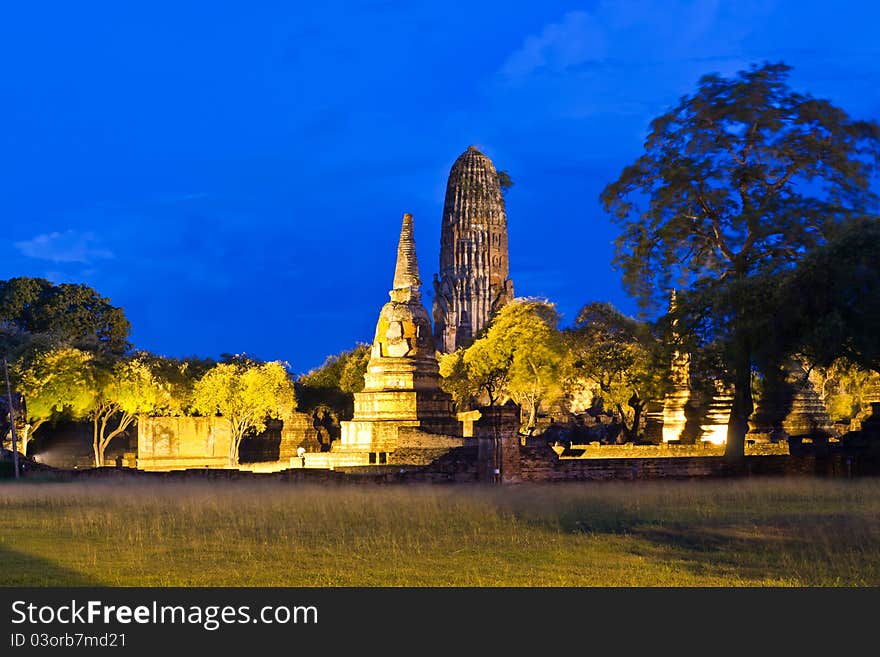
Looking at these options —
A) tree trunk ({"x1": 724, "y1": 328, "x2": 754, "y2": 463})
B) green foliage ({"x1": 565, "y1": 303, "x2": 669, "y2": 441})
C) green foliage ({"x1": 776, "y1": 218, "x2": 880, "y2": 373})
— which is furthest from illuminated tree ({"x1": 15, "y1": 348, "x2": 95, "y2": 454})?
green foliage ({"x1": 776, "y1": 218, "x2": 880, "y2": 373})

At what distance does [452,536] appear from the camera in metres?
14.4

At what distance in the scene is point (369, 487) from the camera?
23000 mm

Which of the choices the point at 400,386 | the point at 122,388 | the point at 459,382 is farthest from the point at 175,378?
the point at 400,386

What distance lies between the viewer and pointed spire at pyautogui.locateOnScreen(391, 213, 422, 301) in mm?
45188

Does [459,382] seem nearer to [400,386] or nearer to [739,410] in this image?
[400,386]

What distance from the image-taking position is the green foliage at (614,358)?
5112cm

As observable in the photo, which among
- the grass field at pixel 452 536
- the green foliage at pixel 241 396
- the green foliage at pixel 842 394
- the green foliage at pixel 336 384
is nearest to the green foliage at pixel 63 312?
the green foliage at pixel 336 384

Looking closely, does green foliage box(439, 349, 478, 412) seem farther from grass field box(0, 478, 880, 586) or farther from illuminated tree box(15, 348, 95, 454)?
grass field box(0, 478, 880, 586)

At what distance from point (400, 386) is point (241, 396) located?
1377 cm

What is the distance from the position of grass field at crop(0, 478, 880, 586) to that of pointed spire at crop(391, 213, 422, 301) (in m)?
22.7

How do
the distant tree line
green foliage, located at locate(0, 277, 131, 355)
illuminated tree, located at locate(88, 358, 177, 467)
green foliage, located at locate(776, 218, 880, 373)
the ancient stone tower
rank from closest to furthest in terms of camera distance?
green foliage, located at locate(776, 218, 880, 373), the distant tree line, illuminated tree, located at locate(88, 358, 177, 467), green foliage, located at locate(0, 277, 131, 355), the ancient stone tower
